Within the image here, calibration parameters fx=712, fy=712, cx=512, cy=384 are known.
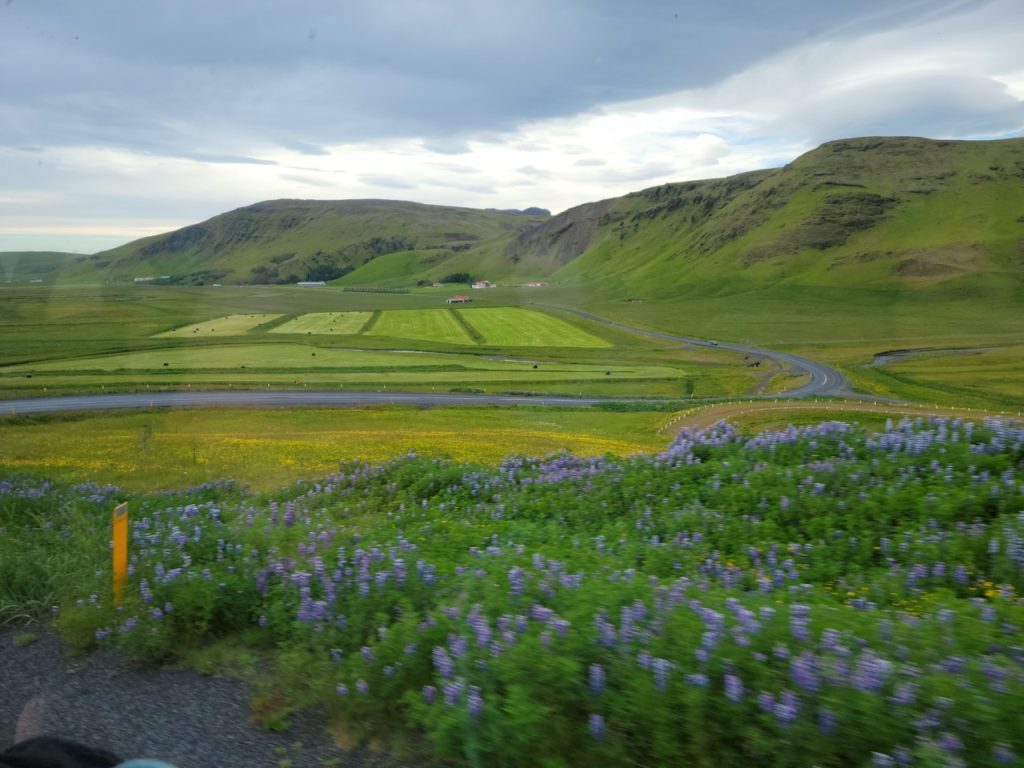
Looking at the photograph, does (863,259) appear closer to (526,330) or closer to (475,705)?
(526,330)

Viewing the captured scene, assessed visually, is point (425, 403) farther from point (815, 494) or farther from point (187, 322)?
point (187, 322)

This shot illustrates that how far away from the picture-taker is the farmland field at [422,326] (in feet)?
291

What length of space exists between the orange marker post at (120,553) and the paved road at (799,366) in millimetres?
41755

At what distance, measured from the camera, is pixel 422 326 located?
102000 mm

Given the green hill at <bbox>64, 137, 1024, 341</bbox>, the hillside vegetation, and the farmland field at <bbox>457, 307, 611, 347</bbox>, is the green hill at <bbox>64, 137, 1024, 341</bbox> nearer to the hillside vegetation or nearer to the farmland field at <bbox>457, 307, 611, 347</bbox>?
the hillside vegetation

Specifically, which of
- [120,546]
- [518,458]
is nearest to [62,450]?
[518,458]

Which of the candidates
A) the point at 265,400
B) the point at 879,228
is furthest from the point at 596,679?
the point at 879,228

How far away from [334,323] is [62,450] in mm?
81820

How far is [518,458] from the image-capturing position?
38.4 ft

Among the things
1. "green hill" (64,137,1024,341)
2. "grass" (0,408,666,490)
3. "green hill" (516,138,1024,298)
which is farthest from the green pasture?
"green hill" (516,138,1024,298)

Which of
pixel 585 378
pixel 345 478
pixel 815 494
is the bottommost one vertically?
pixel 585 378

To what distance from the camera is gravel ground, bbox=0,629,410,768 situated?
4.47m

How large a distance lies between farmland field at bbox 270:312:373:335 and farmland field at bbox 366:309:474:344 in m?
2.82

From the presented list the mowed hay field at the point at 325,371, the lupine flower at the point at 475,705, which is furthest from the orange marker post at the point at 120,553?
the mowed hay field at the point at 325,371
